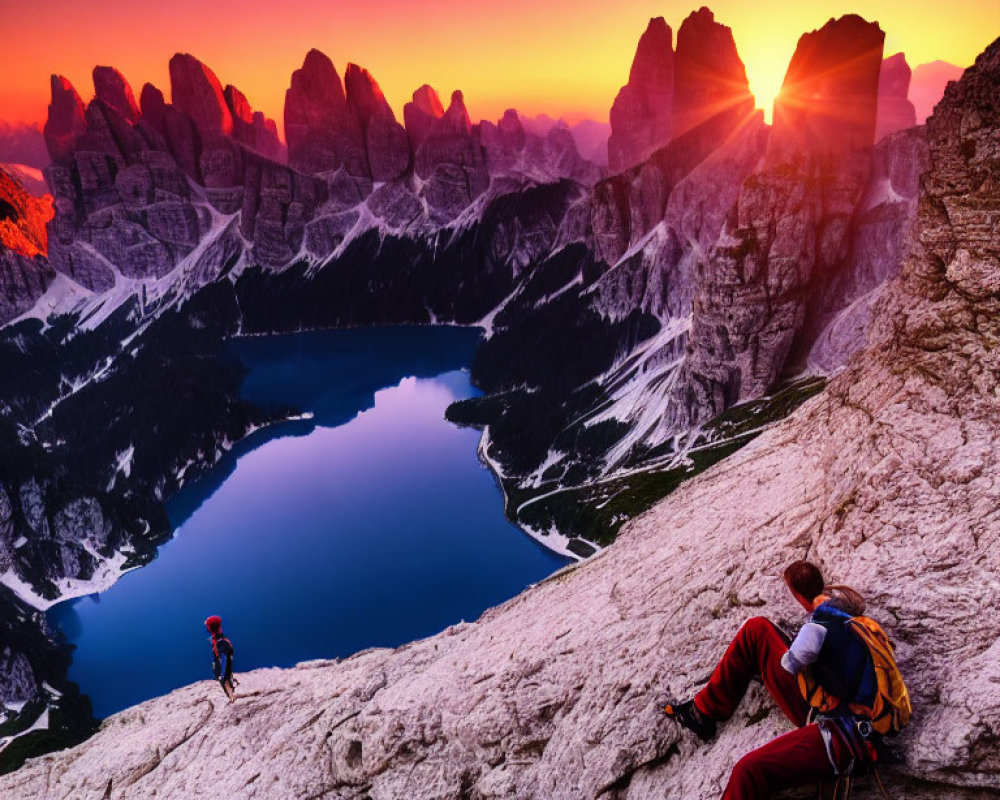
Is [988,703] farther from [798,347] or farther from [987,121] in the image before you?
[798,347]

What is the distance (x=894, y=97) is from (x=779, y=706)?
19706 cm

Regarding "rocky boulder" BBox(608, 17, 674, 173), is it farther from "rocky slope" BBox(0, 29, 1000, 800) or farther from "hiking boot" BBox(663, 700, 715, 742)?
"hiking boot" BBox(663, 700, 715, 742)

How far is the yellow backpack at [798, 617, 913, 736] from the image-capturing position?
646 centimetres

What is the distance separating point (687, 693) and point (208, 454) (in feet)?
425

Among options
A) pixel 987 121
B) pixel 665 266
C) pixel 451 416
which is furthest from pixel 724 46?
pixel 987 121

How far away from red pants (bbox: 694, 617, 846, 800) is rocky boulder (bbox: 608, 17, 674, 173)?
202 m

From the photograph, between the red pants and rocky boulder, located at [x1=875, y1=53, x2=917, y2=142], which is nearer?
the red pants

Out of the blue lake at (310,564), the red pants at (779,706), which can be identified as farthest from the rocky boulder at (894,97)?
the red pants at (779,706)

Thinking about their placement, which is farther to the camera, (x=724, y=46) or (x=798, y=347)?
(x=724, y=46)

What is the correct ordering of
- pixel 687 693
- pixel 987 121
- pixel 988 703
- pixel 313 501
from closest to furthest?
pixel 988 703 → pixel 687 693 → pixel 987 121 → pixel 313 501

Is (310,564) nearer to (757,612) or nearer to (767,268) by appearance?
(767,268)

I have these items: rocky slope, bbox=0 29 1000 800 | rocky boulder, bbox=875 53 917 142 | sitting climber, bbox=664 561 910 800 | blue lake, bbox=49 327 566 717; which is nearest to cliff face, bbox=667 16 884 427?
blue lake, bbox=49 327 566 717

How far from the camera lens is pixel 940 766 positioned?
6.34 metres

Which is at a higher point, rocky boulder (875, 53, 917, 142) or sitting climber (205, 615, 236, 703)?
rocky boulder (875, 53, 917, 142)
